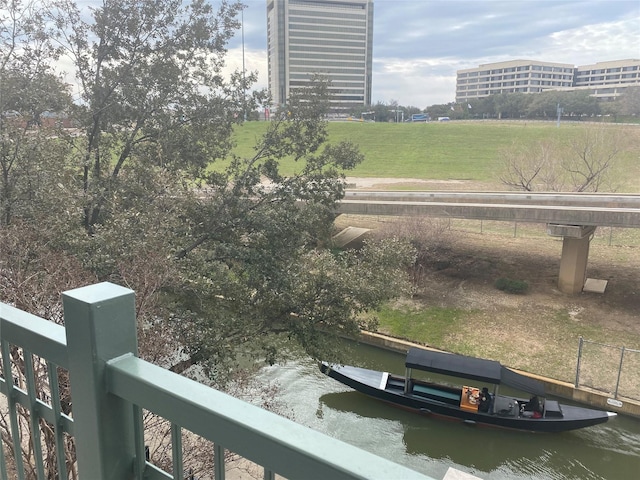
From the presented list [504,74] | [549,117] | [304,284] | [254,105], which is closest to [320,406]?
[304,284]

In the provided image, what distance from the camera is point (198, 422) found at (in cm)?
121

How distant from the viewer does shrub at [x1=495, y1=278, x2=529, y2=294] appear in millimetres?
18016

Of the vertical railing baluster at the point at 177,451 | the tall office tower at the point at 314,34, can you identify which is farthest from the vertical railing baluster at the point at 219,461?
the tall office tower at the point at 314,34

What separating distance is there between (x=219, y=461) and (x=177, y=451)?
0.56 ft

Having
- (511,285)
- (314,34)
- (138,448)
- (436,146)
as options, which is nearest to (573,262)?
(511,285)

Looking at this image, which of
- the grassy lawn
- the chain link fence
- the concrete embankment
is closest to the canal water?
the concrete embankment

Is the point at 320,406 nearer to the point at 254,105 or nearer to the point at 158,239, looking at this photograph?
the point at 158,239

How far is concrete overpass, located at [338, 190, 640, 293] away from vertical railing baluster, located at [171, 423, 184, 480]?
704 inches

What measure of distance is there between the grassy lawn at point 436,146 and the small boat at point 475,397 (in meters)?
27.1

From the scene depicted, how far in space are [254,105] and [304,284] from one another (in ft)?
15.3

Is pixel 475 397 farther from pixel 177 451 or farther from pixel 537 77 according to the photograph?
pixel 537 77

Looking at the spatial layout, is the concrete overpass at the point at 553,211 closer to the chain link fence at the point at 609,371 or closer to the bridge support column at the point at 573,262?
the bridge support column at the point at 573,262

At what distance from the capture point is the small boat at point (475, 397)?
11.1m

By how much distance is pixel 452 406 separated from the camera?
11.7 m
